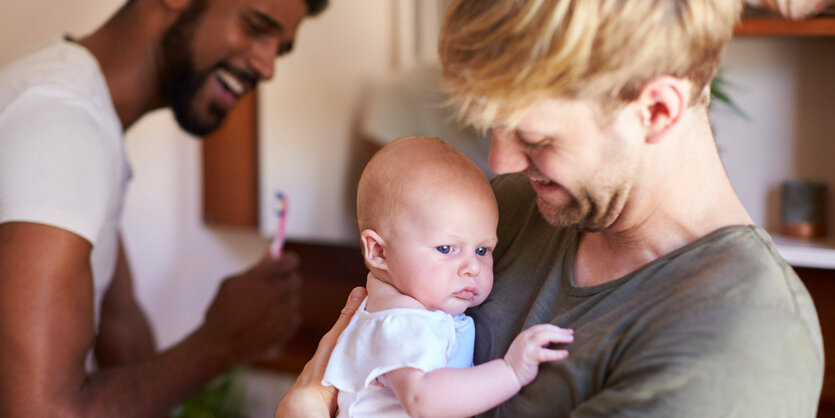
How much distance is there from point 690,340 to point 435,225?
14.4 inches

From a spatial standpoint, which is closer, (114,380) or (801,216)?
(114,380)

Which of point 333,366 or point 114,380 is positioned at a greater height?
point 333,366

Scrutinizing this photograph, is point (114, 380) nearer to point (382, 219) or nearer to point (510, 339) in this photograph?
point (382, 219)

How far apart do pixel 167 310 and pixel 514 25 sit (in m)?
2.63

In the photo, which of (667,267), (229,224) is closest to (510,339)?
(667,267)

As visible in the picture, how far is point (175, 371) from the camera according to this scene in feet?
5.89

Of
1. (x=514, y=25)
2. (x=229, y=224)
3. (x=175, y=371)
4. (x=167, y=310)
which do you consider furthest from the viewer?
(x=167, y=310)

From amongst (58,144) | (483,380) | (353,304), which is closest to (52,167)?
(58,144)

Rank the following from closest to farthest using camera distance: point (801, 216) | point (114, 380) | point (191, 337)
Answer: point (114, 380) → point (191, 337) → point (801, 216)

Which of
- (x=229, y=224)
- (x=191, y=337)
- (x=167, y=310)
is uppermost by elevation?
(x=191, y=337)

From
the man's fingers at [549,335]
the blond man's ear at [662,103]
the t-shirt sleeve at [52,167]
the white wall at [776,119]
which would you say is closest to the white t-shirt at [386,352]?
the man's fingers at [549,335]

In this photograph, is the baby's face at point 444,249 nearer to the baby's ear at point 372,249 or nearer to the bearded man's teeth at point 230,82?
the baby's ear at point 372,249

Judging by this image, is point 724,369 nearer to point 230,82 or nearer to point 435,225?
point 435,225

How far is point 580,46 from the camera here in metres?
0.77
